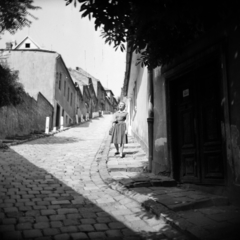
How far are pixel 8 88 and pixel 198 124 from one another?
382 inches

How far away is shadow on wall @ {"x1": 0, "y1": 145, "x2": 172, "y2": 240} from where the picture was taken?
2.87 metres

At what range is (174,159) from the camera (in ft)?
17.1

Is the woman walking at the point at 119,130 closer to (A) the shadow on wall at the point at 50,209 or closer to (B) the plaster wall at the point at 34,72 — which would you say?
(A) the shadow on wall at the point at 50,209

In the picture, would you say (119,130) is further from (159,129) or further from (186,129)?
(186,129)

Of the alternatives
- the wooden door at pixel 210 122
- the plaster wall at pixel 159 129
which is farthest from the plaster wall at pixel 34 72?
the wooden door at pixel 210 122

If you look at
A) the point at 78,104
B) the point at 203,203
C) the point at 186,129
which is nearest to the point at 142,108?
the point at 186,129

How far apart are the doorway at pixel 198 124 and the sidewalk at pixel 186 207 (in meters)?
0.36

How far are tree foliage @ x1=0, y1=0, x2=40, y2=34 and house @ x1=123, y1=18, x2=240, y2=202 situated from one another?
2.32 meters

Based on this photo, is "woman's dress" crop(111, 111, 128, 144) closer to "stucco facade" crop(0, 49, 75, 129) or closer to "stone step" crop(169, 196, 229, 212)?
"stone step" crop(169, 196, 229, 212)

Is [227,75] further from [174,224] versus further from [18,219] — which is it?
[18,219]

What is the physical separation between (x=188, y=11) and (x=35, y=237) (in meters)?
2.90

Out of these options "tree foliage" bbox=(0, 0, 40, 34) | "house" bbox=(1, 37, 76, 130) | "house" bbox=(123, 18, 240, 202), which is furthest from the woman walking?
"house" bbox=(1, 37, 76, 130)

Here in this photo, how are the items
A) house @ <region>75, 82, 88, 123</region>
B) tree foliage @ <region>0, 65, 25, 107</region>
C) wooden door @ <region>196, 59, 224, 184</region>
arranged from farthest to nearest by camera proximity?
1. house @ <region>75, 82, 88, 123</region>
2. tree foliage @ <region>0, 65, 25, 107</region>
3. wooden door @ <region>196, 59, 224, 184</region>

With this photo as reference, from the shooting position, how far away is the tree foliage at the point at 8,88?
11.2m
